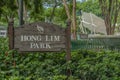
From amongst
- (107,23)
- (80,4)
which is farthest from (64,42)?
(80,4)

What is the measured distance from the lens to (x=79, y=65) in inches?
204

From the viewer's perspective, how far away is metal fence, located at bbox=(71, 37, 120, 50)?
9253 millimetres

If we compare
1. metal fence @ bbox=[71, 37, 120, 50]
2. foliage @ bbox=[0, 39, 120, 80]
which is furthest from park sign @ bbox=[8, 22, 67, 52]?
metal fence @ bbox=[71, 37, 120, 50]

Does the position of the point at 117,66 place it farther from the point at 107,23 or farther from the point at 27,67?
the point at 107,23

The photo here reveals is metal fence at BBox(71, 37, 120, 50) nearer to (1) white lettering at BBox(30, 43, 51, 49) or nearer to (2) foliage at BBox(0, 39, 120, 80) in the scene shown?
(2) foliage at BBox(0, 39, 120, 80)

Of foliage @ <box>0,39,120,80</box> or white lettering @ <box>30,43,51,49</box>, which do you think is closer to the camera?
foliage @ <box>0,39,120,80</box>

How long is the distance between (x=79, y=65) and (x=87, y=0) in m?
35.0

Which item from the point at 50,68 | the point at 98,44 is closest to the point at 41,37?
the point at 50,68

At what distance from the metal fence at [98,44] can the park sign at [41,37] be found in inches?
140

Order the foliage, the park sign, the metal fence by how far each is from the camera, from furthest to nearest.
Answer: the metal fence < the park sign < the foliage

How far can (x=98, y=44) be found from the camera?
31.6 feet

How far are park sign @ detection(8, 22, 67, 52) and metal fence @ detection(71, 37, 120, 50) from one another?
3.56 m

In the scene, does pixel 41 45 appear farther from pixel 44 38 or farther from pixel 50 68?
pixel 50 68

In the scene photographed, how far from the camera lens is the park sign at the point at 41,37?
5.60 meters
